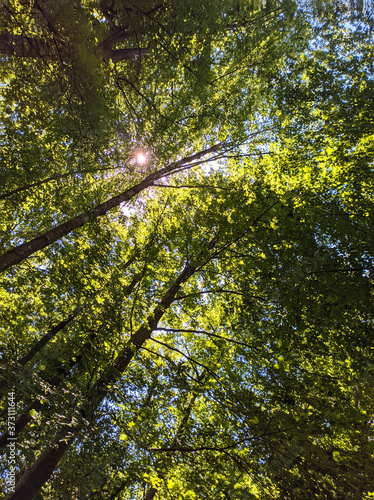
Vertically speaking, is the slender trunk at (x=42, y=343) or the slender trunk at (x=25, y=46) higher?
Answer: the slender trunk at (x=25, y=46)

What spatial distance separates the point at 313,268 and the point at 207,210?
247 centimetres

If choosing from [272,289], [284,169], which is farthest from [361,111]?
[272,289]

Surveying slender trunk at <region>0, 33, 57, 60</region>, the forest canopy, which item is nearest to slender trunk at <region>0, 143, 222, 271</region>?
the forest canopy

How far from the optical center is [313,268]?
171 inches

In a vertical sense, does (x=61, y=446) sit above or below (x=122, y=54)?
below

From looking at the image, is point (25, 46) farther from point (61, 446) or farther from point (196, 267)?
point (61, 446)

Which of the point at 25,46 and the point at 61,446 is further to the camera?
the point at 61,446

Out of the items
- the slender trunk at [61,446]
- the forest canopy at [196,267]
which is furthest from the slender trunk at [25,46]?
the slender trunk at [61,446]

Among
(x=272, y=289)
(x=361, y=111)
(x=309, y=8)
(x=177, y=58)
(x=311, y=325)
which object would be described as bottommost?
(x=311, y=325)

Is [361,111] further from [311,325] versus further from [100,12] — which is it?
[100,12]

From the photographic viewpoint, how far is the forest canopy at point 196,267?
346cm

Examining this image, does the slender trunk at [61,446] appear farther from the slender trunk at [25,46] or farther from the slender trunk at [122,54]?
the slender trunk at [122,54]

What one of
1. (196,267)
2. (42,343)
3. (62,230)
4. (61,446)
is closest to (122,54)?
(62,230)

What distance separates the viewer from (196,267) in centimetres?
566
